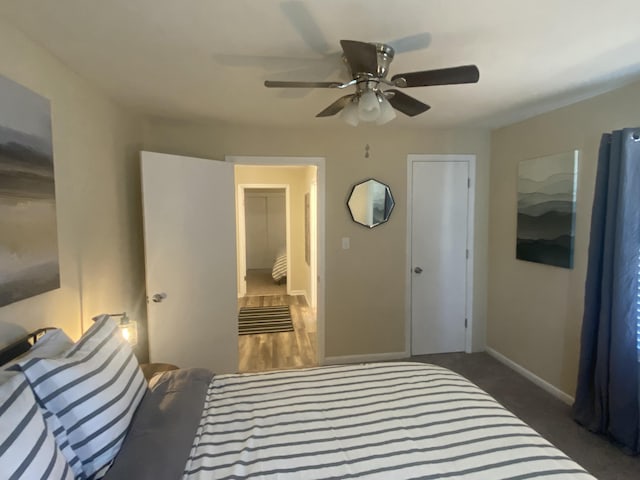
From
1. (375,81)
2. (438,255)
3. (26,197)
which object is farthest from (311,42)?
(438,255)

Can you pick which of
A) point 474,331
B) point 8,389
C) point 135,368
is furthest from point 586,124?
point 8,389

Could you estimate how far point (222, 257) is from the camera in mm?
3020

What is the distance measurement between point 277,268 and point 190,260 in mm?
4109

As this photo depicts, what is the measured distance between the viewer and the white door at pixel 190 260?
2641 mm

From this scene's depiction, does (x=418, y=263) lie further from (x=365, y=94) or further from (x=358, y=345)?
(x=365, y=94)

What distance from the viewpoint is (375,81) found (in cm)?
166

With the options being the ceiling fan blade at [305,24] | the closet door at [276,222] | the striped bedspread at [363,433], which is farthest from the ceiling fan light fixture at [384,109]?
the closet door at [276,222]

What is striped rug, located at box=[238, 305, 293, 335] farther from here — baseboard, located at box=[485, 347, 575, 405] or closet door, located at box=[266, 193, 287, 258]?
closet door, located at box=[266, 193, 287, 258]

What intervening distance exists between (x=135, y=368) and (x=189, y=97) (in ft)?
5.87

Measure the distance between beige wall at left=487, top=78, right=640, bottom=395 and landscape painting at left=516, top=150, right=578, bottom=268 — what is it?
58 millimetres

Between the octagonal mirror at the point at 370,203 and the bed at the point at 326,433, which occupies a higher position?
the octagonal mirror at the point at 370,203

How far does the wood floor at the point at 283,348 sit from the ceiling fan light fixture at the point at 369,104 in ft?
8.40

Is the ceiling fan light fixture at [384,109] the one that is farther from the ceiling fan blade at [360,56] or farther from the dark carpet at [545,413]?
the dark carpet at [545,413]

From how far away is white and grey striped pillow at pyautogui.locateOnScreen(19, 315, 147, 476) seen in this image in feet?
3.57
